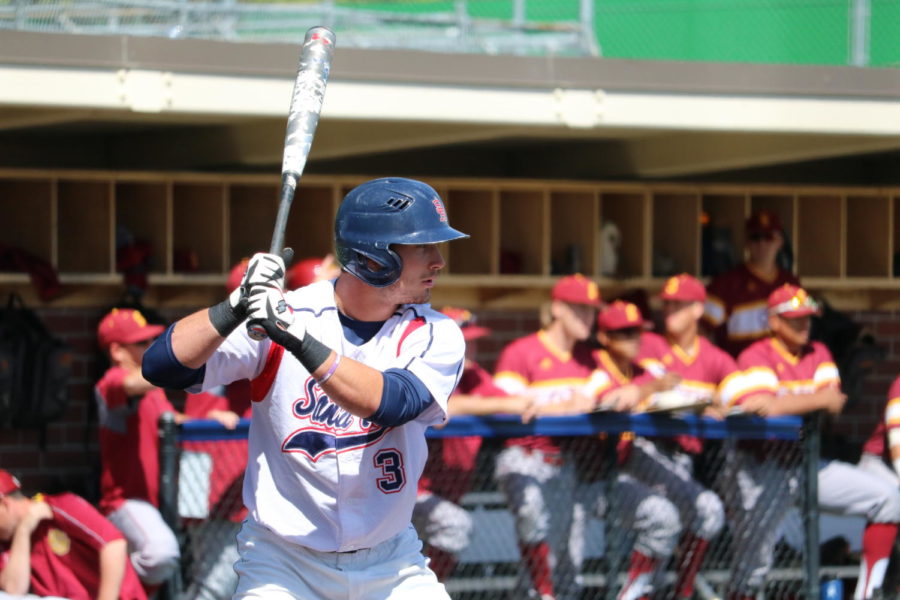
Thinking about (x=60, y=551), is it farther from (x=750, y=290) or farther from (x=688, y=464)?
A: (x=750, y=290)

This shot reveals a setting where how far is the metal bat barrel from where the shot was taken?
325 cm

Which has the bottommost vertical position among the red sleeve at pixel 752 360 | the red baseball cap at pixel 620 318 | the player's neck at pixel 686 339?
the red sleeve at pixel 752 360

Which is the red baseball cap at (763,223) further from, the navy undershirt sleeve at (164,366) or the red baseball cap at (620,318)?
the navy undershirt sleeve at (164,366)

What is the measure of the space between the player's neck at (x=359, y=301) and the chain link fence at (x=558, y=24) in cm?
324

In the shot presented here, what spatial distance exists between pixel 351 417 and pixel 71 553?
216 cm

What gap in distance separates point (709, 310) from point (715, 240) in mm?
763

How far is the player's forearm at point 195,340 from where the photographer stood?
280 cm

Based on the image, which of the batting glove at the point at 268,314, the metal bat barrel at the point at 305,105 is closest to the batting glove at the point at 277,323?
the batting glove at the point at 268,314

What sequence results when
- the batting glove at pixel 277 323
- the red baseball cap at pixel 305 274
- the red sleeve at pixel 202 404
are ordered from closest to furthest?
the batting glove at pixel 277 323 < the red sleeve at pixel 202 404 < the red baseball cap at pixel 305 274

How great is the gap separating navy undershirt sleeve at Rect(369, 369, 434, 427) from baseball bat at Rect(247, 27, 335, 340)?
48cm

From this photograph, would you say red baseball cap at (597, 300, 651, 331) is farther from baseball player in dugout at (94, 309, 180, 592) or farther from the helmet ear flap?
the helmet ear flap

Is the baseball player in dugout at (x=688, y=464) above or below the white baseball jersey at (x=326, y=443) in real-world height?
below

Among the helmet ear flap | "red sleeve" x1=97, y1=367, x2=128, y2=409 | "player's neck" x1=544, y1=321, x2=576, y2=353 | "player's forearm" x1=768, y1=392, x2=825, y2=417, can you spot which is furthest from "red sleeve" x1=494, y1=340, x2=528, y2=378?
the helmet ear flap

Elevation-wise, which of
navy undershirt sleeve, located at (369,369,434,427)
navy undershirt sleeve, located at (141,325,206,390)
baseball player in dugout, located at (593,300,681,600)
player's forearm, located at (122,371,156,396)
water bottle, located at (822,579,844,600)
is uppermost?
navy undershirt sleeve, located at (141,325,206,390)
